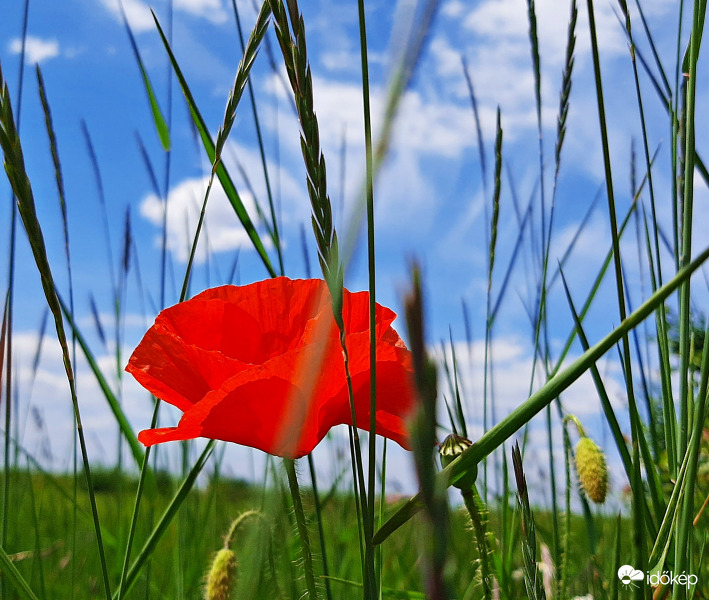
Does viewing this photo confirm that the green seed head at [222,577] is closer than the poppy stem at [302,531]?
No

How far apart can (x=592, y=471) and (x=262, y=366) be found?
20.1 inches

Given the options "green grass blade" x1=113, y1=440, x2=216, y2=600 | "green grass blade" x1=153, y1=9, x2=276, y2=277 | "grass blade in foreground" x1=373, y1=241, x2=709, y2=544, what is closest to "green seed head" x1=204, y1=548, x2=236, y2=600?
"green grass blade" x1=113, y1=440, x2=216, y2=600

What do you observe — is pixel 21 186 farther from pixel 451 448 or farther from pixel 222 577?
pixel 222 577

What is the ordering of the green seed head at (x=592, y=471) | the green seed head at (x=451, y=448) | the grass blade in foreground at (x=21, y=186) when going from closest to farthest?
the grass blade in foreground at (x=21, y=186) → the green seed head at (x=451, y=448) → the green seed head at (x=592, y=471)

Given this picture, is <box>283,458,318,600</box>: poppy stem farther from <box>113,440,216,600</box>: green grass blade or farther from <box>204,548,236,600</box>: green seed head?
<box>204,548,236,600</box>: green seed head

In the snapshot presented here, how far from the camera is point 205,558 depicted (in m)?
1.50

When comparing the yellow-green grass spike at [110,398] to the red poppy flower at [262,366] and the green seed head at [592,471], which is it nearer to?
the red poppy flower at [262,366]

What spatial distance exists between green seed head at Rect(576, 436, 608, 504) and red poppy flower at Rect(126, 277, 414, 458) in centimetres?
37

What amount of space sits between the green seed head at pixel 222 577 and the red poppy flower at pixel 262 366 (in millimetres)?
230

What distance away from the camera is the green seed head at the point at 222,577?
74cm

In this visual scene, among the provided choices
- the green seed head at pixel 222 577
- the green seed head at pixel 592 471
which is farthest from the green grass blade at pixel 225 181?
the green seed head at pixel 592 471

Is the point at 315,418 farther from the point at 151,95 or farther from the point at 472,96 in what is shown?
the point at 472,96

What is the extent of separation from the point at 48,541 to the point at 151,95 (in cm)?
149

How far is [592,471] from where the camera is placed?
837 millimetres
